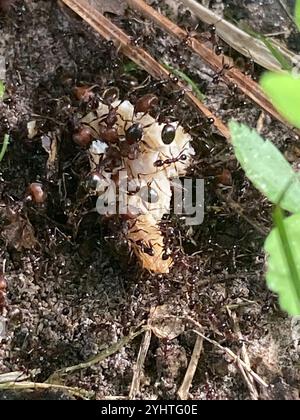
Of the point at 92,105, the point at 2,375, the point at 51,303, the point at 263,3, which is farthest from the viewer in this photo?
the point at 263,3

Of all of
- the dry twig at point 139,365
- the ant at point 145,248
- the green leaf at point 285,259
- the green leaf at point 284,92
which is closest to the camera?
the green leaf at point 284,92

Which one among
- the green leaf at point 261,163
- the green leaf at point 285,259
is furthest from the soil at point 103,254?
the green leaf at point 261,163

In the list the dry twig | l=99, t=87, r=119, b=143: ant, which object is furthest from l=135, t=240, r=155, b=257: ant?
l=99, t=87, r=119, b=143: ant

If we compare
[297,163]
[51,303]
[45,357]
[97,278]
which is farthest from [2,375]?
[297,163]

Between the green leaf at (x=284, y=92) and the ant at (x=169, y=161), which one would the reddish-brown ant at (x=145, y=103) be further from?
the green leaf at (x=284, y=92)

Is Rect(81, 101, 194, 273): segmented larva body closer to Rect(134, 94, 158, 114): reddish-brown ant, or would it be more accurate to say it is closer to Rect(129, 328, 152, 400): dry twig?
Rect(134, 94, 158, 114): reddish-brown ant

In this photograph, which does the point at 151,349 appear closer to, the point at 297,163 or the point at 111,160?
the point at 111,160
